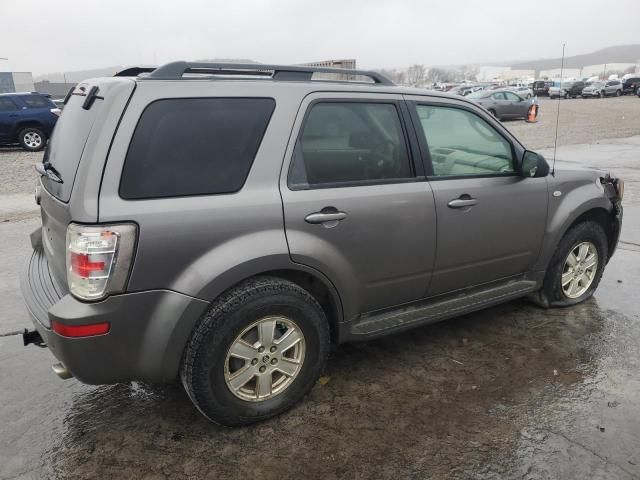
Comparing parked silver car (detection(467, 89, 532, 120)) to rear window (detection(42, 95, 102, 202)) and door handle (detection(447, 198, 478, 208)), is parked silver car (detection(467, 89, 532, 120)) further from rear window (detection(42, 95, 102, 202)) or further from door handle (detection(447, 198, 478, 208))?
rear window (detection(42, 95, 102, 202))

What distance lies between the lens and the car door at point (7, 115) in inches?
579

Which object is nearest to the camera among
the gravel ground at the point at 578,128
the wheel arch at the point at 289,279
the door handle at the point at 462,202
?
the wheel arch at the point at 289,279

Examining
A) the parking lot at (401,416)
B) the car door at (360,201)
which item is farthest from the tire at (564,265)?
the car door at (360,201)

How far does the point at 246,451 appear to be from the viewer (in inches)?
105

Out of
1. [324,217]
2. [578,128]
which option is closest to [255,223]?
[324,217]

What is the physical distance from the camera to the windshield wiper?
2.69 meters

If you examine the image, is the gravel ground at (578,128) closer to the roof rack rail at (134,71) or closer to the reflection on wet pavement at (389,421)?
the reflection on wet pavement at (389,421)

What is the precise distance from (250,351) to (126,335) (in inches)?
24.6

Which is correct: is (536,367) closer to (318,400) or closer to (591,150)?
(318,400)

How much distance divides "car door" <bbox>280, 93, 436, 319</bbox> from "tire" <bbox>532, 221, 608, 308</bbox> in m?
1.38

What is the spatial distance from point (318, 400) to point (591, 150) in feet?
45.0

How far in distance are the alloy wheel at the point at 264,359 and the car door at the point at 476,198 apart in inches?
42.1

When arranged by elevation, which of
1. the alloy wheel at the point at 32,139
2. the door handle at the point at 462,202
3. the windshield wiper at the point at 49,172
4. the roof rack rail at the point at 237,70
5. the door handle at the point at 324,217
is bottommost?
the alloy wheel at the point at 32,139

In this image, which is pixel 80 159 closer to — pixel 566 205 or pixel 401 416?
pixel 401 416
